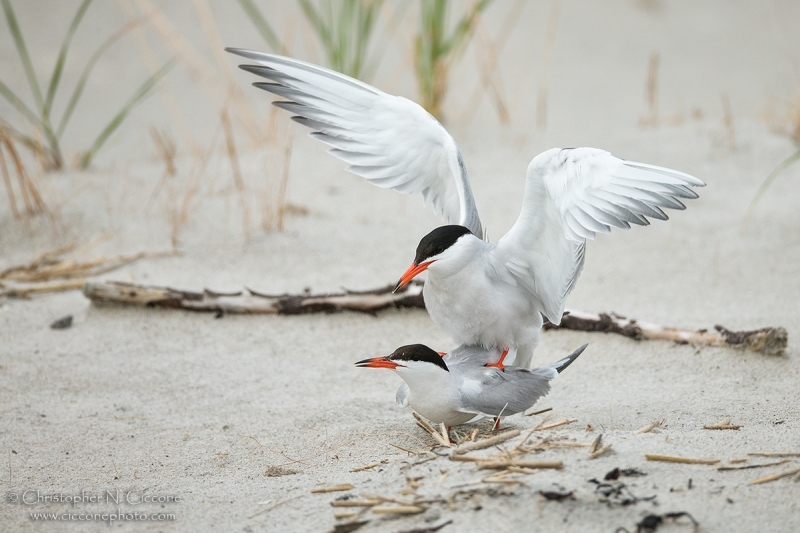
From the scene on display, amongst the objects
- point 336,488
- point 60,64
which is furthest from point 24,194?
point 336,488

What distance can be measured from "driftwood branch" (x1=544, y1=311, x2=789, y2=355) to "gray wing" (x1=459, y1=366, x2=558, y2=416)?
91 centimetres

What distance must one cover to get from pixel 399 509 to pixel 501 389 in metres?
0.77

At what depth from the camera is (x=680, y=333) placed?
3.61 metres

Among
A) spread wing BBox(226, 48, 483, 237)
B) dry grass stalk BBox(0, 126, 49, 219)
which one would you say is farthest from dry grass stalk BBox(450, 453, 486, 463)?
dry grass stalk BBox(0, 126, 49, 219)

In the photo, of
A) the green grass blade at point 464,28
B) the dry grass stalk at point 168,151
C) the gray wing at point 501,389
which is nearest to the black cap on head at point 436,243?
the gray wing at point 501,389

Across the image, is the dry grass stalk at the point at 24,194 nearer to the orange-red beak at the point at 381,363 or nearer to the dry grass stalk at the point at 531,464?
the orange-red beak at the point at 381,363

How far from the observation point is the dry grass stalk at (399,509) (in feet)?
6.91

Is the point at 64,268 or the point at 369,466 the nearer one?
the point at 369,466

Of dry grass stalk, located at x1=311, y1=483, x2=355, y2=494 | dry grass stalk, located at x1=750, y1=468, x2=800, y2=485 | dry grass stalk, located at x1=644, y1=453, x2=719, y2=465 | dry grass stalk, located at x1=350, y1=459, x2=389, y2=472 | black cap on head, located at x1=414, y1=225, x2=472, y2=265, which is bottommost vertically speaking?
dry grass stalk, located at x1=350, y1=459, x2=389, y2=472

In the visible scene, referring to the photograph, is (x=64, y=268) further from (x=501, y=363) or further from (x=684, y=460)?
(x=684, y=460)

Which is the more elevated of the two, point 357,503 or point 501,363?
point 501,363

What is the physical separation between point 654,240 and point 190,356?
2936 mm

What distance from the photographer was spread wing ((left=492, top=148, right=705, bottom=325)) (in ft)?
8.63

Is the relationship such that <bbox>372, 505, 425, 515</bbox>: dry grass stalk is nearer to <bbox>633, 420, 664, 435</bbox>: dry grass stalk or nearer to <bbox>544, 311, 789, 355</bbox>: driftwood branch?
<bbox>633, 420, 664, 435</bbox>: dry grass stalk
